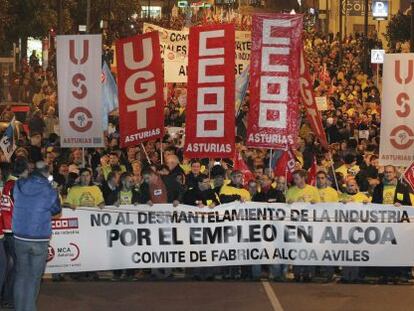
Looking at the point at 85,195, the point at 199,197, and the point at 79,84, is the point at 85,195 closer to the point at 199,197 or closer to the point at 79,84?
the point at 199,197

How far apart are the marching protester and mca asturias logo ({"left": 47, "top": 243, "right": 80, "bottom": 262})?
10.0ft

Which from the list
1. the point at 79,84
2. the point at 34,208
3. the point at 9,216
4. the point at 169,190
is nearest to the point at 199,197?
the point at 169,190

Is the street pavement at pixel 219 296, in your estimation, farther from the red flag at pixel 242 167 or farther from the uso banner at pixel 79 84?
the uso banner at pixel 79 84

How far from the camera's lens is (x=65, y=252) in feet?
44.3

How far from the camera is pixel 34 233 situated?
1025 cm

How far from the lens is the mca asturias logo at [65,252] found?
13.5 m

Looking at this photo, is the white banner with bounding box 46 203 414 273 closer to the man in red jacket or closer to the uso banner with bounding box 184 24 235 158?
the uso banner with bounding box 184 24 235 158

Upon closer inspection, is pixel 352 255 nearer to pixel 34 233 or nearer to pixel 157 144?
pixel 34 233

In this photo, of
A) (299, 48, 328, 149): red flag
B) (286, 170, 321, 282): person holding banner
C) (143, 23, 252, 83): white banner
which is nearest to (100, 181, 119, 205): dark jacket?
(286, 170, 321, 282): person holding banner

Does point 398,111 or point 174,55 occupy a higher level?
point 174,55

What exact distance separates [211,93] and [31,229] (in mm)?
5129

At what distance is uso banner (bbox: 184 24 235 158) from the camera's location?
48.3 ft

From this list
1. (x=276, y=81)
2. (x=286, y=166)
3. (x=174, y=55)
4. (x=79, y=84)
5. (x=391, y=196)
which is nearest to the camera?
(x=391, y=196)

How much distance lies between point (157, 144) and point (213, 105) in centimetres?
505
